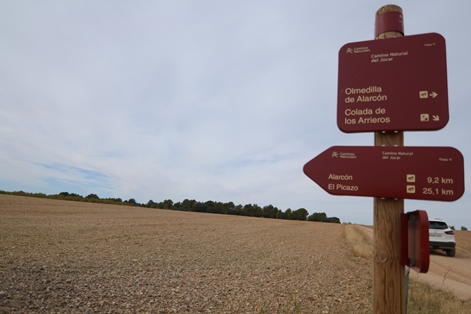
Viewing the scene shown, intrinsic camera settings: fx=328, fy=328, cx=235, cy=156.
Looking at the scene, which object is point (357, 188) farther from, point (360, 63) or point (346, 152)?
point (360, 63)

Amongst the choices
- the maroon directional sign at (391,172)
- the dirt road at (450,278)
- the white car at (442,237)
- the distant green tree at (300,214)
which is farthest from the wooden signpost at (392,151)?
the distant green tree at (300,214)

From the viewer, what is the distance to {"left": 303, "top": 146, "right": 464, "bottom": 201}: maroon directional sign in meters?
2.67

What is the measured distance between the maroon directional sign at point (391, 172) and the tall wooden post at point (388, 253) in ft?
0.55

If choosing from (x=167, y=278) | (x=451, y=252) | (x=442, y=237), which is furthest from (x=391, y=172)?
(x=451, y=252)

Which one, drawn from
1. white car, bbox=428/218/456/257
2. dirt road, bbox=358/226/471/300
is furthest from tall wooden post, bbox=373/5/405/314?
white car, bbox=428/218/456/257

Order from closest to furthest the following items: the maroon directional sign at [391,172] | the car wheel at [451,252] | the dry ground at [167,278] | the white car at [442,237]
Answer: the maroon directional sign at [391,172] < the dry ground at [167,278] < the white car at [442,237] < the car wheel at [451,252]

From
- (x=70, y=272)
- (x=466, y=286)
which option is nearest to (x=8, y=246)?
(x=70, y=272)

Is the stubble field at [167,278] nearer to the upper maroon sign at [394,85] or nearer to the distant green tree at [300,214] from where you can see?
the upper maroon sign at [394,85]

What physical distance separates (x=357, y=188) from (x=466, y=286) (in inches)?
371

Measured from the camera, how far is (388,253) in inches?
115

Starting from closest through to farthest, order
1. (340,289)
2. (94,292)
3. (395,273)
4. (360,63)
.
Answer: (395,273)
(360,63)
(94,292)
(340,289)

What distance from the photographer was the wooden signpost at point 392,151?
2.71 m

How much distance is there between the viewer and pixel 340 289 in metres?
7.89

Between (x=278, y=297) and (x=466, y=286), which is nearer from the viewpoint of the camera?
(x=278, y=297)
